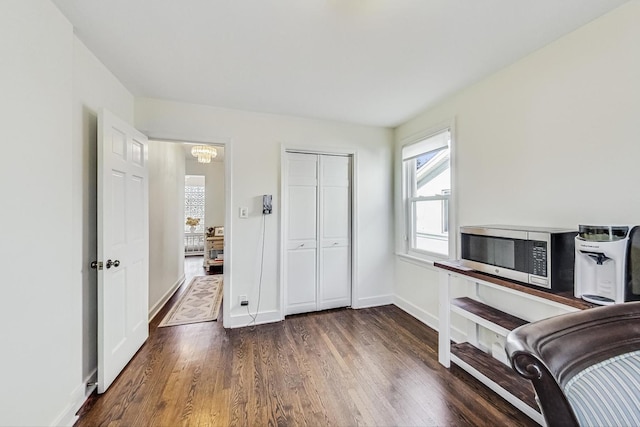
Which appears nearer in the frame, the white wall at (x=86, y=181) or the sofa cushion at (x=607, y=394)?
the sofa cushion at (x=607, y=394)

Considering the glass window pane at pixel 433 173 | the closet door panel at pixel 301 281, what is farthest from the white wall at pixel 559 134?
the closet door panel at pixel 301 281

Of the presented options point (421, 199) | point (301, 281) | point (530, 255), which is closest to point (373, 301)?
point (301, 281)

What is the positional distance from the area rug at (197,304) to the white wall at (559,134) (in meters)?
3.10

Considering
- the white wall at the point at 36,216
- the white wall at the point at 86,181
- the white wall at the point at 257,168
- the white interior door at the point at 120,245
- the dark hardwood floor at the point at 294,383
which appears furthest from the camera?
the white wall at the point at 257,168

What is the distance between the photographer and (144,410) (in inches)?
63.1

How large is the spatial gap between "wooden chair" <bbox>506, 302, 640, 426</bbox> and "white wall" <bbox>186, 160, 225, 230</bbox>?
21.7ft

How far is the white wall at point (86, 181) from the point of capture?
1.65m

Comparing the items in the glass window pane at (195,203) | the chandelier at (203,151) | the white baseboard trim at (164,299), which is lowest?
the white baseboard trim at (164,299)

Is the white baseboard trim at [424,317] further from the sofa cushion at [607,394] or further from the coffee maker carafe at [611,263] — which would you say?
the sofa cushion at [607,394]

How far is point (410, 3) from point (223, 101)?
1.93 metres

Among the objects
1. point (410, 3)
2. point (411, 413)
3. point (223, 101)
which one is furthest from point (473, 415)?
point (223, 101)

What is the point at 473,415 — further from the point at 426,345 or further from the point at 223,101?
the point at 223,101

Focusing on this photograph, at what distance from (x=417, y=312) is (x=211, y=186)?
18.5 feet

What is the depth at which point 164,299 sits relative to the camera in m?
3.49
